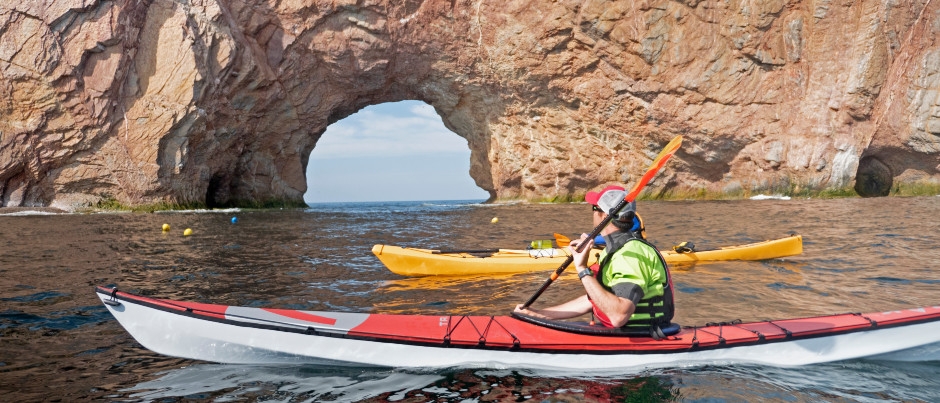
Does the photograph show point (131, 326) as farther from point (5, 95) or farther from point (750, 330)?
point (5, 95)

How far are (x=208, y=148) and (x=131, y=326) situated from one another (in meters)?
31.6

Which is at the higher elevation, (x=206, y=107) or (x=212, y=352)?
(x=206, y=107)

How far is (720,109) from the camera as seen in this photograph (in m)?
36.3

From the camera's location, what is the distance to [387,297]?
328 inches

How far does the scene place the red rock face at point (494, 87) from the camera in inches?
1178

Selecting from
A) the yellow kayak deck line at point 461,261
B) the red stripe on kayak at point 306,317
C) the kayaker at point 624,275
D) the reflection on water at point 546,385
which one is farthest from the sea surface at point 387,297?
the kayaker at point 624,275

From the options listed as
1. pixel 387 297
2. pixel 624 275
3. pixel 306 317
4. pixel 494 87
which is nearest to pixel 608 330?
pixel 624 275

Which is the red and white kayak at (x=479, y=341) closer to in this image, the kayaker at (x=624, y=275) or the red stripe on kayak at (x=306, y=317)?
the red stripe on kayak at (x=306, y=317)

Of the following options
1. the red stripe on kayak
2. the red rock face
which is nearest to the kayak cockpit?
the red stripe on kayak

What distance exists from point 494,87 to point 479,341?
3638cm

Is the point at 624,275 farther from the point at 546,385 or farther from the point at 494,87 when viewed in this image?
the point at 494,87

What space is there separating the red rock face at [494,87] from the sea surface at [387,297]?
15.3 m

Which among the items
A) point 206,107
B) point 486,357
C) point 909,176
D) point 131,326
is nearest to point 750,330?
point 486,357

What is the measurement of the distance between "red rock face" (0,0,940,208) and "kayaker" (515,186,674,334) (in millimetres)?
31727
